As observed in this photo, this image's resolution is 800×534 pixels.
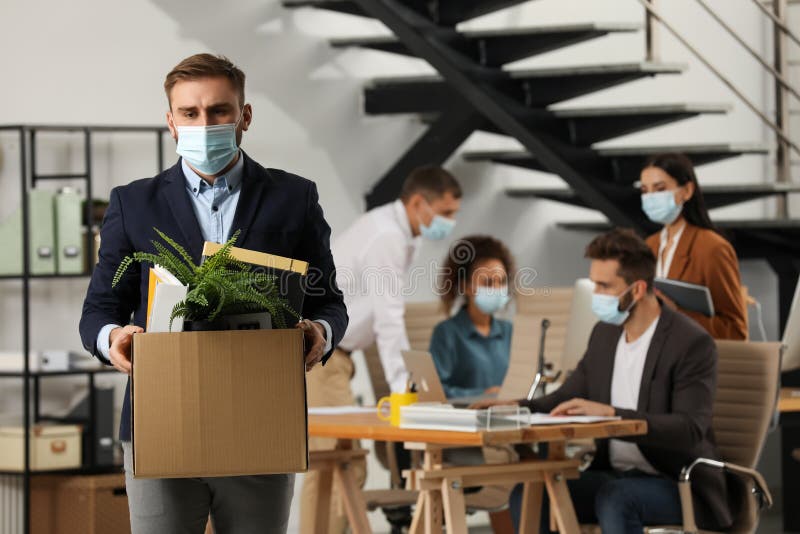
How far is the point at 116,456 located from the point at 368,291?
4.14 ft

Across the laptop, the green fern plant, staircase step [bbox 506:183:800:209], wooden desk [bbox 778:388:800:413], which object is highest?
staircase step [bbox 506:183:800:209]

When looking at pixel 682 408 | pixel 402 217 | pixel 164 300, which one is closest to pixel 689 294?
pixel 682 408

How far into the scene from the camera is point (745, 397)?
3.58m

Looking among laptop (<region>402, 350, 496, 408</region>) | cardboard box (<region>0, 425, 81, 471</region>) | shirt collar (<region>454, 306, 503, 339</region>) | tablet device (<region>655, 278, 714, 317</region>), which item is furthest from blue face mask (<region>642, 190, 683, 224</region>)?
cardboard box (<region>0, 425, 81, 471</region>)

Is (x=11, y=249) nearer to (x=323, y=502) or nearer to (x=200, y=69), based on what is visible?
(x=323, y=502)

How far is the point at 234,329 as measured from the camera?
1736mm

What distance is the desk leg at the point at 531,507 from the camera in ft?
11.8

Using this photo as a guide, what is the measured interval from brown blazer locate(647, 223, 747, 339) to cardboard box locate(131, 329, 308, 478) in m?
2.71

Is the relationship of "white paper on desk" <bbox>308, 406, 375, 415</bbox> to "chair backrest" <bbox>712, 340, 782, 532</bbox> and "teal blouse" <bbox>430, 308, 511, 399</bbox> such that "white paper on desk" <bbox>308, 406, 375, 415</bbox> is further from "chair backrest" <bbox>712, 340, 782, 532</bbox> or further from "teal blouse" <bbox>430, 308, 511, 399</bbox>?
"chair backrest" <bbox>712, 340, 782, 532</bbox>

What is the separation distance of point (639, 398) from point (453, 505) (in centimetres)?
60

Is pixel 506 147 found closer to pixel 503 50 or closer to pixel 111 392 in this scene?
pixel 503 50

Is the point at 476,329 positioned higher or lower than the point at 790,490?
higher

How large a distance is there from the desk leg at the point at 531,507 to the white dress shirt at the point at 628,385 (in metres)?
0.25

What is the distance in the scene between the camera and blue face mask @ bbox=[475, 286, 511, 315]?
16.1ft
